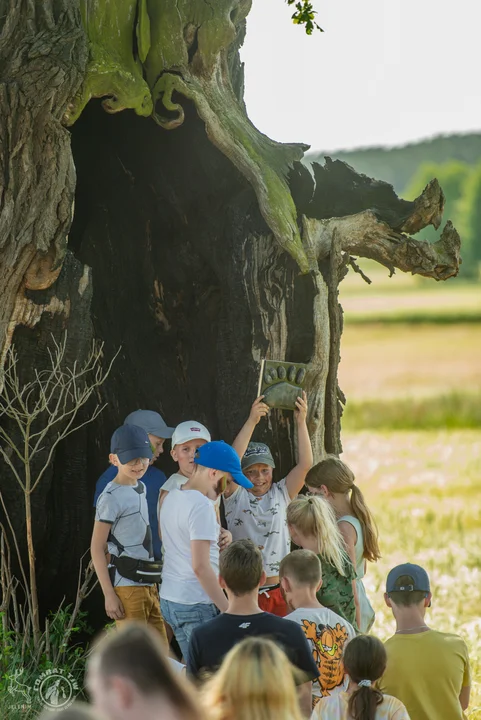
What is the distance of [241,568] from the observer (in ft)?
14.9

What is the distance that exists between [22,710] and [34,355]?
218 centimetres

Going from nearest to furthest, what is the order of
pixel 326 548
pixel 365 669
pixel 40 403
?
pixel 365 669 → pixel 326 548 → pixel 40 403

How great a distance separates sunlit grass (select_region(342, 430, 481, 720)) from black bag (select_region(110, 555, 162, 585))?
283 centimetres

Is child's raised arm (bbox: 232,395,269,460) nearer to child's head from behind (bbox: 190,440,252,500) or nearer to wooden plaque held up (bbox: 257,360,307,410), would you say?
wooden plaque held up (bbox: 257,360,307,410)

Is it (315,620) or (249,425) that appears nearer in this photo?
(315,620)

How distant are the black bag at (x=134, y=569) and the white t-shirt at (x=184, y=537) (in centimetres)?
16

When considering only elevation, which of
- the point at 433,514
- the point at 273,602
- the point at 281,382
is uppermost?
the point at 281,382

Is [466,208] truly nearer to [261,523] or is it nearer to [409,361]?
[409,361]

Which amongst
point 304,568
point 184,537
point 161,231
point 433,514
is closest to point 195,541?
point 184,537

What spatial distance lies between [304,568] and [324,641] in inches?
13.6

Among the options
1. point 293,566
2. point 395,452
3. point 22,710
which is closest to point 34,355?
point 22,710

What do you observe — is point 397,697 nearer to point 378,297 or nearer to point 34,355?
point 34,355

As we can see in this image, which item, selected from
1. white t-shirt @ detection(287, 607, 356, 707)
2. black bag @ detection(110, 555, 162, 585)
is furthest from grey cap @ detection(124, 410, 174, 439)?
white t-shirt @ detection(287, 607, 356, 707)

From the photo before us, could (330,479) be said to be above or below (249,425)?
below
